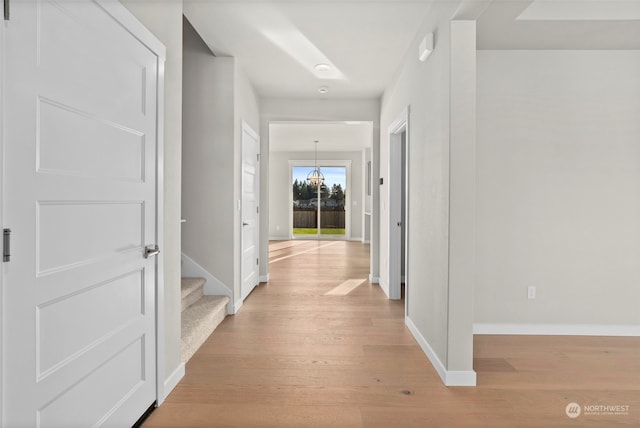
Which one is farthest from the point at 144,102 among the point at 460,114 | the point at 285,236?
the point at 285,236

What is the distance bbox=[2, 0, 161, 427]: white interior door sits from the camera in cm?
121

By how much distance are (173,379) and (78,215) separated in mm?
1289

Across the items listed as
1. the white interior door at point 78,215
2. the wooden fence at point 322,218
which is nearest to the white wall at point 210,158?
the white interior door at point 78,215

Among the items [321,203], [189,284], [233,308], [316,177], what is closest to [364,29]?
[189,284]

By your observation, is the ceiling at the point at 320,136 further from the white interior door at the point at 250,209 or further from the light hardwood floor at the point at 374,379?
the light hardwood floor at the point at 374,379

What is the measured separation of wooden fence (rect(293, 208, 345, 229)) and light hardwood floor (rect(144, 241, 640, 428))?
736 centimetres

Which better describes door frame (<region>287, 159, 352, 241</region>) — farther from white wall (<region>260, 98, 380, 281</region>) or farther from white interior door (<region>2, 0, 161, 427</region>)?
white interior door (<region>2, 0, 161, 427</region>)

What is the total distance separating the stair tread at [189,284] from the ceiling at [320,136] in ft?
12.6

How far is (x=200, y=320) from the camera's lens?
3.06m

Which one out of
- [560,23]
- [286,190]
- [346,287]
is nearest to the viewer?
[560,23]

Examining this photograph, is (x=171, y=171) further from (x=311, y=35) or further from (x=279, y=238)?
(x=279, y=238)

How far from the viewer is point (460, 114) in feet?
7.54

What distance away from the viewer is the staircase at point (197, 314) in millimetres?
2729

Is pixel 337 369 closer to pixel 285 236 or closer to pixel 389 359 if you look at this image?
pixel 389 359
